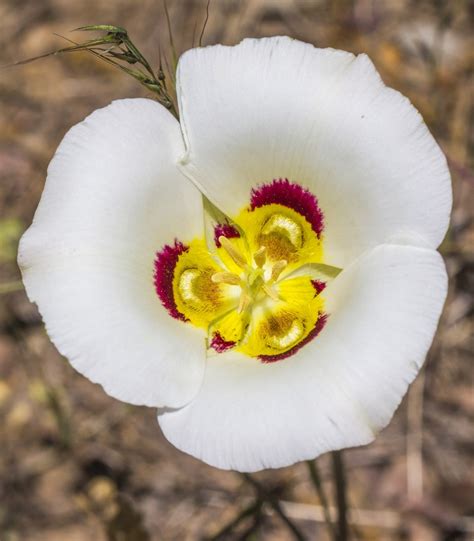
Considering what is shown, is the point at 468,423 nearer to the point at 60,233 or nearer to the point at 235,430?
the point at 235,430

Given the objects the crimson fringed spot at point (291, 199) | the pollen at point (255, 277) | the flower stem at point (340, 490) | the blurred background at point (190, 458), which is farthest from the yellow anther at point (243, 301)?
the blurred background at point (190, 458)

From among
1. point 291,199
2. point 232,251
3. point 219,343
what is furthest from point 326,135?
point 219,343

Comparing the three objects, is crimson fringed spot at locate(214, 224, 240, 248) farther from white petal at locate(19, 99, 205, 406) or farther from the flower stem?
the flower stem

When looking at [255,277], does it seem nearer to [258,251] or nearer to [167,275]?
[258,251]

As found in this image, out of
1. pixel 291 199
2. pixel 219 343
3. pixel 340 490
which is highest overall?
pixel 291 199

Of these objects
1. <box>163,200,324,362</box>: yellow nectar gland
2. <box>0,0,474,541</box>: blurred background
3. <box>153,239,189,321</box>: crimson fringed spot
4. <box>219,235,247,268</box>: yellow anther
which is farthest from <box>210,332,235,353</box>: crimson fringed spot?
<box>0,0,474,541</box>: blurred background

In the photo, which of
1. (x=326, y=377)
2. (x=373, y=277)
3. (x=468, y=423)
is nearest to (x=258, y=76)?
(x=373, y=277)
